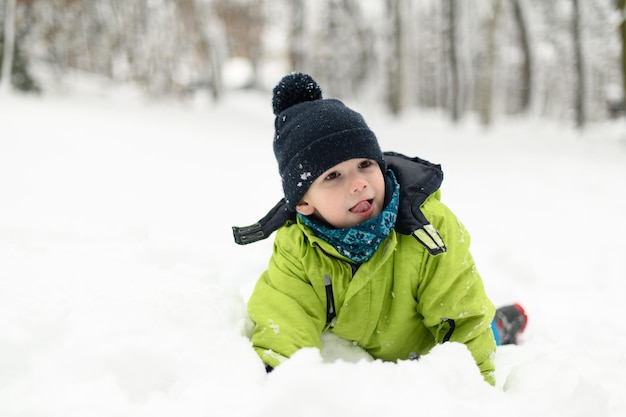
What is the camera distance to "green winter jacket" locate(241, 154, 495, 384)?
1.84 m

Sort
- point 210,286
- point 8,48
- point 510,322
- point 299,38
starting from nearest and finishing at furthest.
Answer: point 210,286, point 510,322, point 8,48, point 299,38

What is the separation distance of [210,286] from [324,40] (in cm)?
2192

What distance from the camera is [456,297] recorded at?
1844 mm

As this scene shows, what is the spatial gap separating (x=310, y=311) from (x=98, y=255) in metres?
1.28

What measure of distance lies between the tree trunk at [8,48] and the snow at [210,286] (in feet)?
10.9

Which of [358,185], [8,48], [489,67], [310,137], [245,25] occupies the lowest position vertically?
[358,185]

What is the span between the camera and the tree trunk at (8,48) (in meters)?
10.5

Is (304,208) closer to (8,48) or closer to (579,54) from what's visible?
(8,48)

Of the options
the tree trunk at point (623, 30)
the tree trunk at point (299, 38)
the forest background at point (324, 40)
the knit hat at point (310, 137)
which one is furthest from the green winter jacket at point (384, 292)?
the tree trunk at point (299, 38)

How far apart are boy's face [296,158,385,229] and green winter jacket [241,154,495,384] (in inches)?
4.1

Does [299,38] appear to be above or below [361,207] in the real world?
above

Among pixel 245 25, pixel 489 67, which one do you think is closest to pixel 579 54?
pixel 489 67

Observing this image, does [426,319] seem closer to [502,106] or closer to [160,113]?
[160,113]

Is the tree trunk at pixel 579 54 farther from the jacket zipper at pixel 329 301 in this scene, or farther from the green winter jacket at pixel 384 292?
the jacket zipper at pixel 329 301
